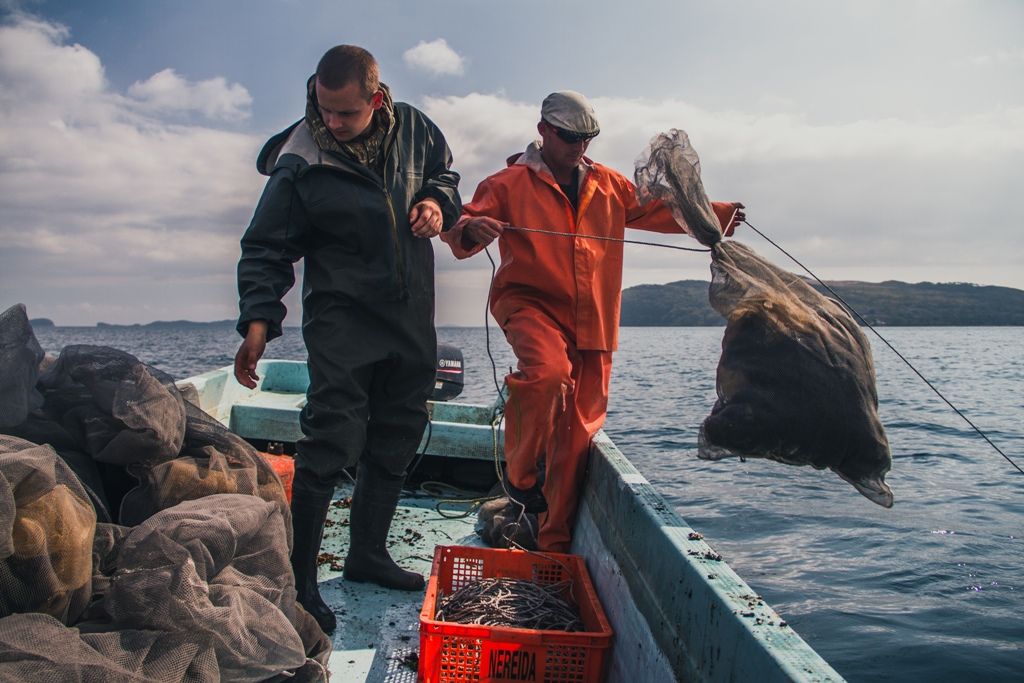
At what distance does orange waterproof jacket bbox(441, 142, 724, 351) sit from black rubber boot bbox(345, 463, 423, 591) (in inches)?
41.0

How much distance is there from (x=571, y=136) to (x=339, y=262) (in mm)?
1432

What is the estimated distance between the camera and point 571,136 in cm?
371

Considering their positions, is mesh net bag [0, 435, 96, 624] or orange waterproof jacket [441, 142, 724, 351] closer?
mesh net bag [0, 435, 96, 624]

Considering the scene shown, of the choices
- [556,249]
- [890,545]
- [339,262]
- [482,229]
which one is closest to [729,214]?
[556,249]

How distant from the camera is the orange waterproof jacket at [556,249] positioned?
145 inches

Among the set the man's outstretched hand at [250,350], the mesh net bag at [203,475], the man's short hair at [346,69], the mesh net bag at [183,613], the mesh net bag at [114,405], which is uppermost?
the man's short hair at [346,69]

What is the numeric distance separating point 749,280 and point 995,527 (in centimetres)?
686

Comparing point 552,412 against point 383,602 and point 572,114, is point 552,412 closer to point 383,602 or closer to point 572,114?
point 383,602

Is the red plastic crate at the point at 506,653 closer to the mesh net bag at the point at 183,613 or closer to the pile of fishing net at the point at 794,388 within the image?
the mesh net bag at the point at 183,613

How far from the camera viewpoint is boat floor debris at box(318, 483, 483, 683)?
2.73 meters

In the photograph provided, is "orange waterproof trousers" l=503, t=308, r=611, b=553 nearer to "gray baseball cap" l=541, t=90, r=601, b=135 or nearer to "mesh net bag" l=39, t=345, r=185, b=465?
"gray baseball cap" l=541, t=90, r=601, b=135

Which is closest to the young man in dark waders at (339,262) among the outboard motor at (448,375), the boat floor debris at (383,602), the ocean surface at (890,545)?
the boat floor debris at (383,602)

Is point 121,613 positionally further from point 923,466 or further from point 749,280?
point 923,466

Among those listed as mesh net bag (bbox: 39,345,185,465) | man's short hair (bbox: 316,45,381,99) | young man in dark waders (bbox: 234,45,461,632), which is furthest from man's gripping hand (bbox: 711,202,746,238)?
mesh net bag (bbox: 39,345,185,465)
